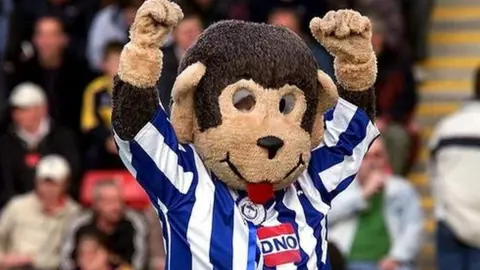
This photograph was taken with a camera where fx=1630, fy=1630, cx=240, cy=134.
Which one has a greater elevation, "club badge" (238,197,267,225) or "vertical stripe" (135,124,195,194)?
"vertical stripe" (135,124,195,194)

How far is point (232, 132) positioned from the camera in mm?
4906

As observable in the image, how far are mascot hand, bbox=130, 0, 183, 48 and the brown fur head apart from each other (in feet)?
0.53

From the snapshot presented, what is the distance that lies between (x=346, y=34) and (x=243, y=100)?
0.39 metres

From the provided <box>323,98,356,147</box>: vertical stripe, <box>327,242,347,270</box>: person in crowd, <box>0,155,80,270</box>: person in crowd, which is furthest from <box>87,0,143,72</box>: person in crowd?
<box>323,98,356,147</box>: vertical stripe

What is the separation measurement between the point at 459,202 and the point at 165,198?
13.9ft

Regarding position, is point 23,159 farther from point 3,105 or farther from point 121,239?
point 121,239

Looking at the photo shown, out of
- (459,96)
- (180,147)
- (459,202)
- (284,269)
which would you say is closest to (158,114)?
(180,147)

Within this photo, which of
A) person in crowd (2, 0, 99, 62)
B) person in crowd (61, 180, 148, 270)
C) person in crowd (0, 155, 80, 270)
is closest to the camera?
person in crowd (61, 180, 148, 270)

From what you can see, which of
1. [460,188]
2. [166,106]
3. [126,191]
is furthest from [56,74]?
[166,106]

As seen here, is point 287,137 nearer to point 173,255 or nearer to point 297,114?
point 297,114

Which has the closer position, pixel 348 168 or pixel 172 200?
pixel 172 200

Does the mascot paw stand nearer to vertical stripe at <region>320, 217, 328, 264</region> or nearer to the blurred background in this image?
vertical stripe at <region>320, 217, 328, 264</region>

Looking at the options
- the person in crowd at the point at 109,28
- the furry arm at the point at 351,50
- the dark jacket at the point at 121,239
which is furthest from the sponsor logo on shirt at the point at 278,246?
the person in crowd at the point at 109,28

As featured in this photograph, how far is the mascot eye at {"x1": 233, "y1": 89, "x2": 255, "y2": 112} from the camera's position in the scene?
4.94 m
